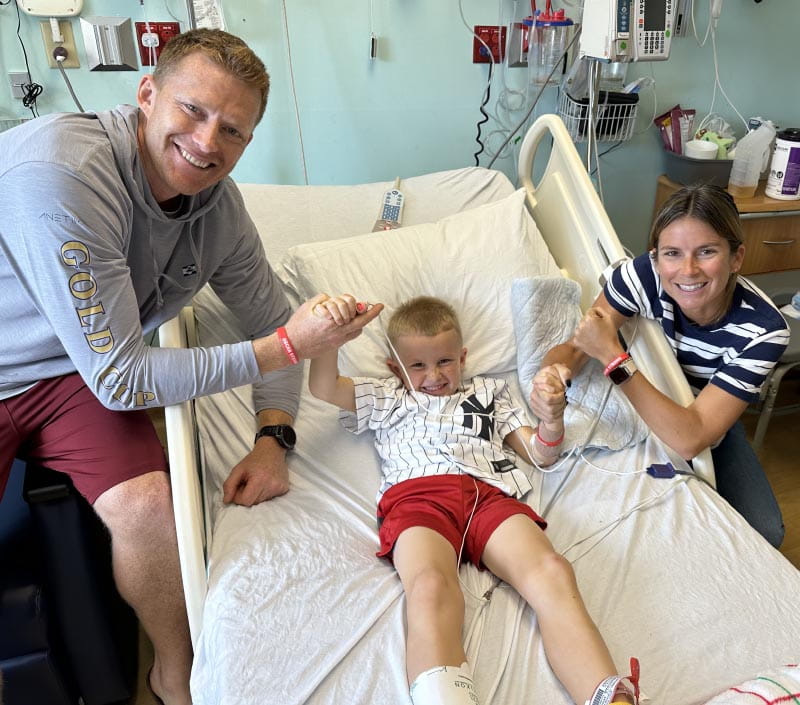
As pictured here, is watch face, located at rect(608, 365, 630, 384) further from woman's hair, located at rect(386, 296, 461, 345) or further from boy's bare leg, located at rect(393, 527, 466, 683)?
boy's bare leg, located at rect(393, 527, 466, 683)

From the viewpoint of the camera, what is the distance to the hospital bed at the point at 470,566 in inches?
47.6

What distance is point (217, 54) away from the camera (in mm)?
1331

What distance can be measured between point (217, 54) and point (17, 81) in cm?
124

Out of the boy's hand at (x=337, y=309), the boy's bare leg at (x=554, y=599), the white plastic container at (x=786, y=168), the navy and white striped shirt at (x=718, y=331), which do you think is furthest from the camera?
the white plastic container at (x=786, y=168)

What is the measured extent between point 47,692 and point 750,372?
170 cm

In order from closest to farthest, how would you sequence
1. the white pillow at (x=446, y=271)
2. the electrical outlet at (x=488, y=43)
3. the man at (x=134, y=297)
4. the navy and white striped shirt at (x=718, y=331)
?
the man at (x=134, y=297) < the navy and white striped shirt at (x=718, y=331) < the white pillow at (x=446, y=271) < the electrical outlet at (x=488, y=43)

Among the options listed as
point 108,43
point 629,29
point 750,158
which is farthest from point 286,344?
point 750,158

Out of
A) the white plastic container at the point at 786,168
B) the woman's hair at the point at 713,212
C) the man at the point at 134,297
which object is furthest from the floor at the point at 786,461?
the woman's hair at the point at 713,212

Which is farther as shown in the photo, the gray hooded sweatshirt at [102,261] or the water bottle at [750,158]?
the water bottle at [750,158]

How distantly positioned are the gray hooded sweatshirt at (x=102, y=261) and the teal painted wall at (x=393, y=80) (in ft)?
3.13

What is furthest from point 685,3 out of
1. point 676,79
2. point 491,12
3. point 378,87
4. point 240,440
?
point 240,440

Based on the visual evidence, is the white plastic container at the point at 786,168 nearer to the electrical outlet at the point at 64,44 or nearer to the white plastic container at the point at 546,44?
the white plastic container at the point at 546,44

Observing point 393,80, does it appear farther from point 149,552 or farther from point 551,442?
point 149,552

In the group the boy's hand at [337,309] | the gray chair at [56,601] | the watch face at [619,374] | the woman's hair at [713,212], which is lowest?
the gray chair at [56,601]
